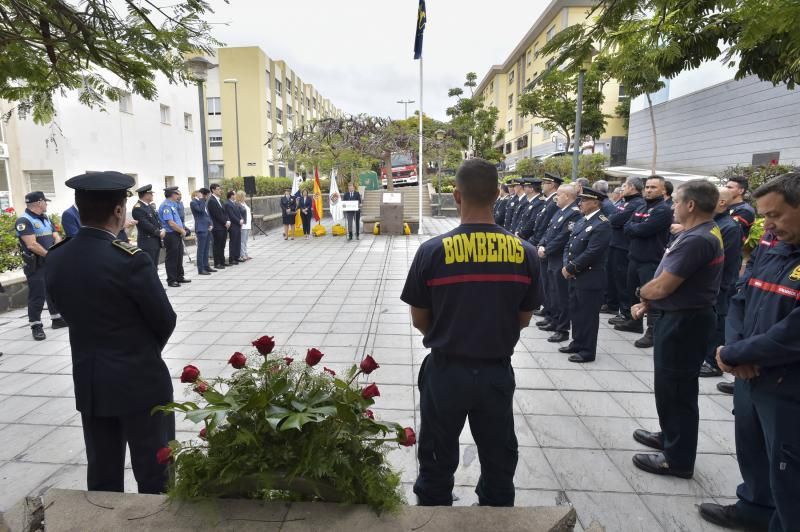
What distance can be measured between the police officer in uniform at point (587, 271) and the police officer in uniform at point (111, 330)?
4197 mm

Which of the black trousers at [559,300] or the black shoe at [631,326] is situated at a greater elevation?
the black trousers at [559,300]

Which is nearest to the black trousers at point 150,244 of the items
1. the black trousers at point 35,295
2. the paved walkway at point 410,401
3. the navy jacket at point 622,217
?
the paved walkway at point 410,401

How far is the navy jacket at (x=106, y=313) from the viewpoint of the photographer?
210 centimetres

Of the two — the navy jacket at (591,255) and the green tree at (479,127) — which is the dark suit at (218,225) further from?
the green tree at (479,127)

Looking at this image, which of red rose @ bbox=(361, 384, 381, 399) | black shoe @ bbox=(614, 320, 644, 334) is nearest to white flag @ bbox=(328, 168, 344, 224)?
black shoe @ bbox=(614, 320, 644, 334)

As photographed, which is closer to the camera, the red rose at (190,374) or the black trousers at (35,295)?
the red rose at (190,374)

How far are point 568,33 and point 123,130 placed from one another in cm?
2248

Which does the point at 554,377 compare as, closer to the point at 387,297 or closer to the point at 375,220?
the point at 387,297

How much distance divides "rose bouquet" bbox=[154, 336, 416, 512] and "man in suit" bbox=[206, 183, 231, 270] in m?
10.1

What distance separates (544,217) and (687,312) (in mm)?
4739

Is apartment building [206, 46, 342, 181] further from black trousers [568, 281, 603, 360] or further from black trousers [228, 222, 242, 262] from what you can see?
black trousers [568, 281, 603, 360]

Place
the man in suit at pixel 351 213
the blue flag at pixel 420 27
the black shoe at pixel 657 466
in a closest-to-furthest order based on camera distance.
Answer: the black shoe at pixel 657 466
the blue flag at pixel 420 27
the man in suit at pixel 351 213

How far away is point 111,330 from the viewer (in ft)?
7.05

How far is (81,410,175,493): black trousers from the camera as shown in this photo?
2.23 metres
